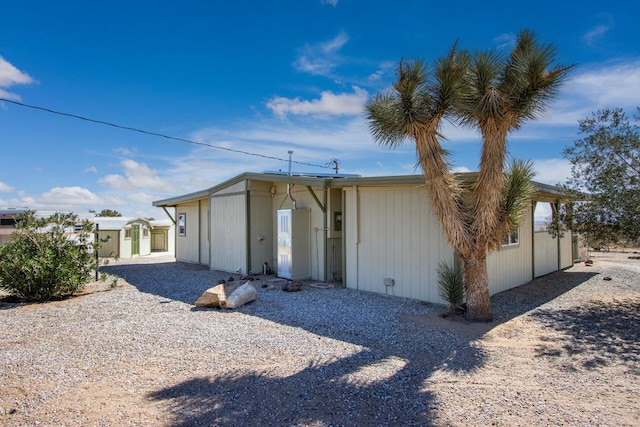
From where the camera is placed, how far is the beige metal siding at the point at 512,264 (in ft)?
25.0

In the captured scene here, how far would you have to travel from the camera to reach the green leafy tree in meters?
4.96

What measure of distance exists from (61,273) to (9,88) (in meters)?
5.21

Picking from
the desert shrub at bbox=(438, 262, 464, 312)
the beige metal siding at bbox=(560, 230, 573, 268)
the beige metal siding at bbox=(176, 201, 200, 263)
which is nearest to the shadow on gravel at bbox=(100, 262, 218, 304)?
the beige metal siding at bbox=(176, 201, 200, 263)

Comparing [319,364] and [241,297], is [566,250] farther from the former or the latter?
[319,364]

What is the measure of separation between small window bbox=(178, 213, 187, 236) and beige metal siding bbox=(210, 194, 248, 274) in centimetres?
361

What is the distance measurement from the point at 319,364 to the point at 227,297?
3.17m

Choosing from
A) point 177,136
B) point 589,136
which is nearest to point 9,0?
point 177,136

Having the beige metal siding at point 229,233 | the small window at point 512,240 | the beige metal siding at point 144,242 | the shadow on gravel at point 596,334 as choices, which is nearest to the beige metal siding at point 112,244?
the beige metal siding at point 144,242

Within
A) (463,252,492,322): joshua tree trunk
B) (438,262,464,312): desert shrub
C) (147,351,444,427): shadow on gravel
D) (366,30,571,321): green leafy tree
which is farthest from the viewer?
(438,262,464,312): desert shrub

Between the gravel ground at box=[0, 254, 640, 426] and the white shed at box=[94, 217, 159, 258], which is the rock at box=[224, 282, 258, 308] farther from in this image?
the white shed at box=[94, 217, 159, 258]

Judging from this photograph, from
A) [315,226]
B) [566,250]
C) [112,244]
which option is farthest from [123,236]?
[566,250]

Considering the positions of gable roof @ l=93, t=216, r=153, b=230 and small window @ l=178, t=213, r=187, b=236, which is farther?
gable roof @ l=93, t=216, r=153, b=230

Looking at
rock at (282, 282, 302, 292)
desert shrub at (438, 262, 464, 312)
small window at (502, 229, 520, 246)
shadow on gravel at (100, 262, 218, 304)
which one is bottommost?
shadow on gravel at (100, 262, 218, 304)

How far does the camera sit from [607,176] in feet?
20.6
